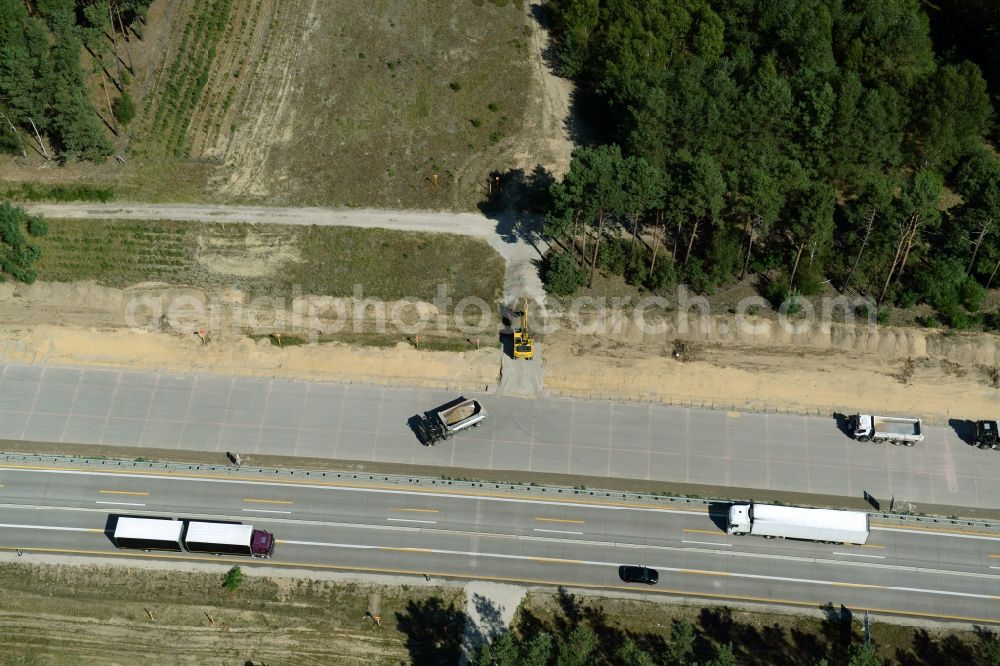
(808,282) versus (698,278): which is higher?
(808,282)

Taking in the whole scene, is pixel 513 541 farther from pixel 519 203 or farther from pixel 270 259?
pixel 270 259

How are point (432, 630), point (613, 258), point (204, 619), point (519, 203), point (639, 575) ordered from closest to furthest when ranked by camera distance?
1. point (432, 630)
2. point (204, 619)
3. point (639, 575)
4. point (613, 258)
5. point (519, 203)

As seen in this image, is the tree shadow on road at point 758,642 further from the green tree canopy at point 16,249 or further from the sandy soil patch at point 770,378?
the green tree canopy at point 16,249

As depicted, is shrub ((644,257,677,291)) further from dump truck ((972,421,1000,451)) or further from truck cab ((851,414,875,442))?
dump truck ((972,421,1000,451))

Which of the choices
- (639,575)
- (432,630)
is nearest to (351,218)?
(432,630)

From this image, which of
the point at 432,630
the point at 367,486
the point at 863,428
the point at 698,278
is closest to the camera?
the point at 432,630

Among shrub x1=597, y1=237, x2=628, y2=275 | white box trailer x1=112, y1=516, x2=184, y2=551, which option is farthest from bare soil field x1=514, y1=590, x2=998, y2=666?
shrub x1=597, y1=237, x2=628, y2=275

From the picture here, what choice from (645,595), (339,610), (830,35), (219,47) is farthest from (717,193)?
(219,47)
